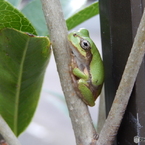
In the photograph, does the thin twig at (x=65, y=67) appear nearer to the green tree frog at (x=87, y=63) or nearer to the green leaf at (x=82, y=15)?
the green tree frog at (x=87, y=63)

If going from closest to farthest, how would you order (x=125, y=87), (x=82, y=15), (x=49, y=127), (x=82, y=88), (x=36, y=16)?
(x=125, y=87) < (x=82, y=88) < (x=82, y=15) < (x=36, y=16) < (x=49, y=127)

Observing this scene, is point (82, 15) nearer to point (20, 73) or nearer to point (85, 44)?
point (85, 44)

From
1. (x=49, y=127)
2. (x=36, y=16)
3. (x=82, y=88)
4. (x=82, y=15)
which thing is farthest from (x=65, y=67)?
(x=49, y=127)

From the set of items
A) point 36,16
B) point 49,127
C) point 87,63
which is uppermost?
point 36,16

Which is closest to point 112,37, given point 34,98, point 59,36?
point 59,36

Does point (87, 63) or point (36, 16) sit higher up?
point (36, 16)

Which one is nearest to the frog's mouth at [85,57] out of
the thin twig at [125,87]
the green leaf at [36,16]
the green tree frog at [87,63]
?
the green tree frog at [87,63]

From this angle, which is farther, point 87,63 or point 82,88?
point 87,63

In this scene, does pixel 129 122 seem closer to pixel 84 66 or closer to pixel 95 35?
pixel 84 66
